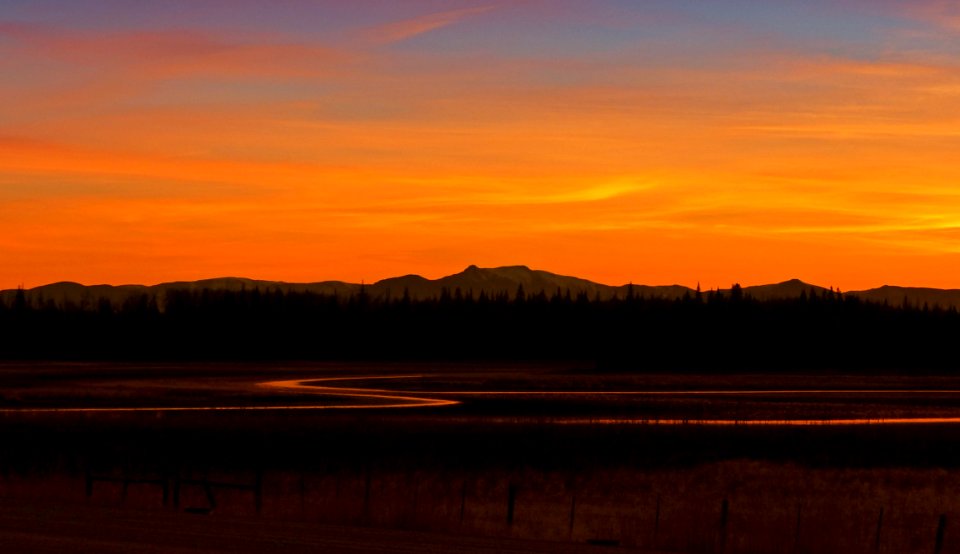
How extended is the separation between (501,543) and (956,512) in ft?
68.1

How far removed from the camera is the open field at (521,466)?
122ft

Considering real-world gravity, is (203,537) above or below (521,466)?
above

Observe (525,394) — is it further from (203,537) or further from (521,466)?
(203,537)

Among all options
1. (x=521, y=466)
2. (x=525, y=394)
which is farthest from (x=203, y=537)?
(x=525, y=394)

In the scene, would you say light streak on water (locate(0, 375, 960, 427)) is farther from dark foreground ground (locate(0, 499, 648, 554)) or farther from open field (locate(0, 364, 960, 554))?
dark foreground ground (locate(0, 499, 648, 554))

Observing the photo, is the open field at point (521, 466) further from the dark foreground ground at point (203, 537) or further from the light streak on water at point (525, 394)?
the light streak on water at point (525, 394)

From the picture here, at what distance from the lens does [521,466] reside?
5891 centimetres

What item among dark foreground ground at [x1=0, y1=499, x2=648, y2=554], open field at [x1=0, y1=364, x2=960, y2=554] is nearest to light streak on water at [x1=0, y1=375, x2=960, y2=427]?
open field at [x1=0, y1=364, x2=960, y2=554]

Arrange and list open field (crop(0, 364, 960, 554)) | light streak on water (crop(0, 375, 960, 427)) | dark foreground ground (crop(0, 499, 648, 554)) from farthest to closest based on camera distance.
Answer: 1. light streak on water (crop(0, 375, 960, 427))
2. open field (crop(0, 364, 960, 554))
3. dark foreground ground (crop(0, 499, 648, 554))

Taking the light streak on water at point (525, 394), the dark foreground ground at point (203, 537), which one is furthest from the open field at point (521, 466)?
the light streak on water at point (525, 394)

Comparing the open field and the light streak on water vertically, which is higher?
the light streak on water

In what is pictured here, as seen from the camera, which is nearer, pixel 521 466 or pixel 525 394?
pixel 521 466

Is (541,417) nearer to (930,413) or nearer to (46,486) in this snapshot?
(930,413)

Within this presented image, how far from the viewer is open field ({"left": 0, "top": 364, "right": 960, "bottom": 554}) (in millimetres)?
37125
